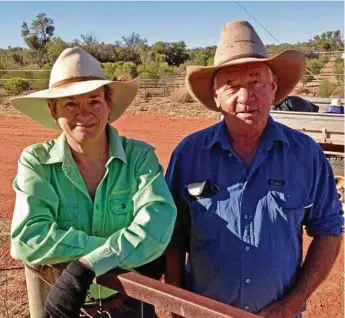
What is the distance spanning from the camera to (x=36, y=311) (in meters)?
1.74

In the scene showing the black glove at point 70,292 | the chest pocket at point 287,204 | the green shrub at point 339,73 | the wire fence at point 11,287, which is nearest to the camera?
the black glove at point 70,292

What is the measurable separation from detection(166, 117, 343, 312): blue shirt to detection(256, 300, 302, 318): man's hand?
0.03 meters

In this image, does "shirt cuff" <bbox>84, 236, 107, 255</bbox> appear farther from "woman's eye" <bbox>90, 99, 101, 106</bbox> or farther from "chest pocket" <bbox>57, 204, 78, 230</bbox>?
"woman's eye" <bbox>90, 99, 101, 106</bbox>

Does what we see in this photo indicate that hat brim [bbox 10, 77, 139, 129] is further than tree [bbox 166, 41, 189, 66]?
No

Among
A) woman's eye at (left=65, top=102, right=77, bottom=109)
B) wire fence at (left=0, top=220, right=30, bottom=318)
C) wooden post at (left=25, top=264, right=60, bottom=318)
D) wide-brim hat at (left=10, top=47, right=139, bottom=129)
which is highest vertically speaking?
wide-brim hat at (left=10, top=47, right=139, bottom=129)

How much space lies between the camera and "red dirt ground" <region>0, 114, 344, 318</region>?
13.7 ft

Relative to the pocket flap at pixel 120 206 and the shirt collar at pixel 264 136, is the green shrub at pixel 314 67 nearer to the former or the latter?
the shirt collar at pixel 264 136

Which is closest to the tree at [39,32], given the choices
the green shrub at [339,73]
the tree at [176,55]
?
the tree at [176,55]

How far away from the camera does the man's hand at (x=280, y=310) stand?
204 cm

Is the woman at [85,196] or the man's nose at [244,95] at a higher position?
the man's nose at [244,95]

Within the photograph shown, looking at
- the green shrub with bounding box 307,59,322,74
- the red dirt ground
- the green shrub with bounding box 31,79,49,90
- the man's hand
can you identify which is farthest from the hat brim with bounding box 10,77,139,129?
the green shrub with bounding box 307,59,322,74

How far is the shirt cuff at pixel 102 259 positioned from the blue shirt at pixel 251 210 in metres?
0.62

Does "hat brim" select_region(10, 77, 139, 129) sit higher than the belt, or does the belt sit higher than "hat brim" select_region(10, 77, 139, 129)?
"hat brim" select_region(10, 77, 139, 129)

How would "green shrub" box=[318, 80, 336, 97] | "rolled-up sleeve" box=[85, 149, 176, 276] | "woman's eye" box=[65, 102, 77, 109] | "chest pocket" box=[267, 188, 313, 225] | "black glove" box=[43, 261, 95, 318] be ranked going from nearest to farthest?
"black glove" box=[43, 261, 95, 318] → "rolled-up sleeve" box=[85, 149, 176, 276] → "woman's eye" box=[65, 102, 77, 109] → "chest pocket" box=[267, 188, 313, 225] → "green shrub" box=[318, 80, 336, 97]
